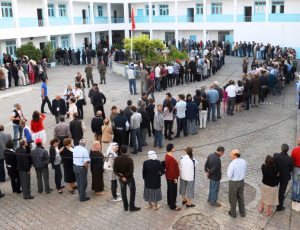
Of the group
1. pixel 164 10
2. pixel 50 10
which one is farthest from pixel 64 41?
pixel 164 10

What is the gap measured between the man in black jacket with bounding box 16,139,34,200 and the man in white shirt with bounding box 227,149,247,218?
4833 mm

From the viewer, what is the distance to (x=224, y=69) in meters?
28.1

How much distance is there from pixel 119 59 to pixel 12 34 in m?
8.64

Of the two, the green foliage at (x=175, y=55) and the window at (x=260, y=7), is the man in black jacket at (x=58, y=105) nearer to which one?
the green foliage at (x=175, y=55)

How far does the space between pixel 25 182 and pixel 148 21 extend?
36.3 m

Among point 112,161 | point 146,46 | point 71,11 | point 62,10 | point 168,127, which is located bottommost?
point 168,127

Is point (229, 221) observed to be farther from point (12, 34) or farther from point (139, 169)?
point (12, 34)

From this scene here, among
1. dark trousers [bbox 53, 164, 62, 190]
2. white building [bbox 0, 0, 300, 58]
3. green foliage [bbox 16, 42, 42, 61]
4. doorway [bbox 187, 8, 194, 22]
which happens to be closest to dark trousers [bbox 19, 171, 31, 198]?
dark trousers [bbox 53, 164, 62, 190]

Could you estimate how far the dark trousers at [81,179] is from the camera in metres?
8.95

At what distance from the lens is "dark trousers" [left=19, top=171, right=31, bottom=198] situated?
920 centimetres

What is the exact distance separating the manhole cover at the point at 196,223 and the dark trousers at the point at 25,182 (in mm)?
3847

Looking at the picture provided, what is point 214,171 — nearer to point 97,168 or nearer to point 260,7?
point 97,168

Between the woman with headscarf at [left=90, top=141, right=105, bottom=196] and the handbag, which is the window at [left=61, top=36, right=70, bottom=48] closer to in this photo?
the woman with headscarf at [left=90, top=141, right=105, bottom=196]

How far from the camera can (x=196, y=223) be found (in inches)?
316
